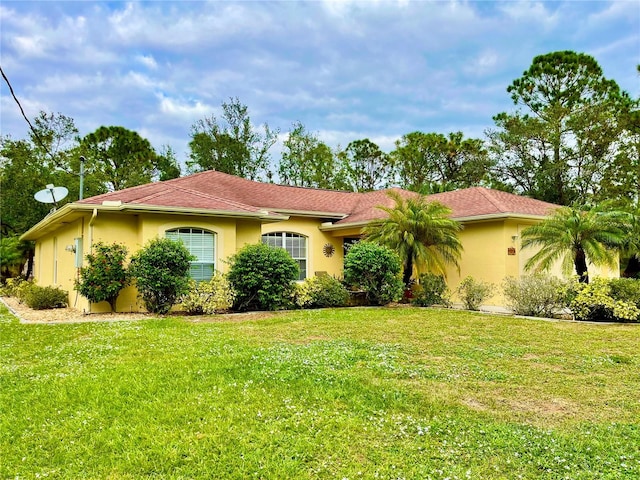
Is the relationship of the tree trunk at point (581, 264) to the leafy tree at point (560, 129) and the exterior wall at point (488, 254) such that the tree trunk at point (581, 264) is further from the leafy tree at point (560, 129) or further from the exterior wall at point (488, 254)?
the leafy tree at point (560, 129)

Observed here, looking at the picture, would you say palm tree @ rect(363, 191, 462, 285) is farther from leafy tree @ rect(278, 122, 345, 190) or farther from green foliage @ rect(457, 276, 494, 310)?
leafy tree @ rect(278, 122, 345, 190)

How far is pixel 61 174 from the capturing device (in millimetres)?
26609

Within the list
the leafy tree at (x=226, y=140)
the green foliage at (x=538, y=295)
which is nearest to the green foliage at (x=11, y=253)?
the leafy tree at (x=226, y=140)

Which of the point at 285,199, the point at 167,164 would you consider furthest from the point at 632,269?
the point at 167,164

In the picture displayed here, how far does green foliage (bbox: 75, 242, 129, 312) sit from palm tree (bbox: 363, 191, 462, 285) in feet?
24.5

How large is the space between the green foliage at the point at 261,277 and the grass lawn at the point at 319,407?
4.04m

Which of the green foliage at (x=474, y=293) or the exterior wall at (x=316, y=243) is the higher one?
the exterior wall at (x=316, y=243)

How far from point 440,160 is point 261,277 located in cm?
2701

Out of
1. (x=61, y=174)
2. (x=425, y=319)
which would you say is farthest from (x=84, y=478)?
(x=61, y=174)

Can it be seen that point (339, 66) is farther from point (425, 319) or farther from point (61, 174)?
point (61, 174)

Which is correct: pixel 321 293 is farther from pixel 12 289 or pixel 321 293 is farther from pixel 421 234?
pixel 12 289

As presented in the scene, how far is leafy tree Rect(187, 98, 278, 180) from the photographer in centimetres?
3341

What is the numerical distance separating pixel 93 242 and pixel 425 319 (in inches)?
350

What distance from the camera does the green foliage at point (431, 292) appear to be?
44.0 ft
